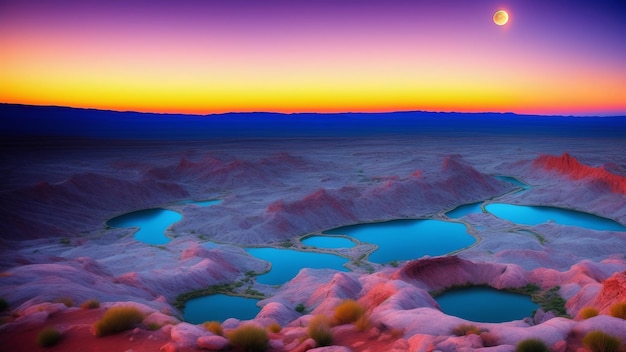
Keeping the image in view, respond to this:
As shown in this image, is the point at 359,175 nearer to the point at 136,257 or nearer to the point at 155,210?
the point at 155,210

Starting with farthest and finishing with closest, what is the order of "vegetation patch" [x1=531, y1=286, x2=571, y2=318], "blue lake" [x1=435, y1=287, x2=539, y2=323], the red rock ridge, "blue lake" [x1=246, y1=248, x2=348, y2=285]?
the red rock ridge, "blue lake" [x1=246, y1=248, x2=348, y2=285], "blue lake" [x1=435, y1=287, x2=539, y2=323], "vegetation patch" [x1=531, y1=286, x2=571, y2=318]

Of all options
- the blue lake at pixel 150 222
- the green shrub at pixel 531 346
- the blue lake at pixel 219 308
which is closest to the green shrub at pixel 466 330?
the green shrub at pixel 531 346

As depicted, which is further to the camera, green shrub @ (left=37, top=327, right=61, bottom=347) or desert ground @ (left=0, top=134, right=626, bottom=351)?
desert ground @ (left=0, top=134, right=626, bottom=351)

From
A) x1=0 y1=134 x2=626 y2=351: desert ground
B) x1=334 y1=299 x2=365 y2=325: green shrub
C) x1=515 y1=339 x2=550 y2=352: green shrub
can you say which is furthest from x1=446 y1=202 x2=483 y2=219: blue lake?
x1=515 y1=339 x2=550 y2=352: green shrub

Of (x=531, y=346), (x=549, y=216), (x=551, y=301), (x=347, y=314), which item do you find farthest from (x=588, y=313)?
(x=549, y=216)

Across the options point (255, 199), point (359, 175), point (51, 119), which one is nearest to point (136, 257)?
point (255, 199)

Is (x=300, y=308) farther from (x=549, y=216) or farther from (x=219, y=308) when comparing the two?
(x=549, y=216)

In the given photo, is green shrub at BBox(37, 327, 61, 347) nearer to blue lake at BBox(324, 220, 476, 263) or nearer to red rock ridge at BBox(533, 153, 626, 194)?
blue lake at BBox(324, 220, 476, 263)

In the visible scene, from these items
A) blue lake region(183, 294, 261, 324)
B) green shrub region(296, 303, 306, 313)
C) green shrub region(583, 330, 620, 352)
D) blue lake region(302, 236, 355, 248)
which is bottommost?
blue lake region(302, 236, 355, 248)
